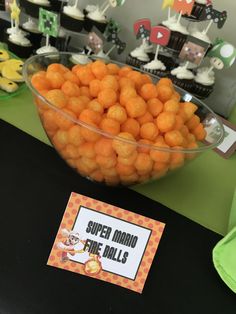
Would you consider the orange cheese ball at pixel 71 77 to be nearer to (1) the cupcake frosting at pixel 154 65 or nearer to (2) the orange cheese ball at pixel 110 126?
(2) the orange cheese ball at pixel 110 126

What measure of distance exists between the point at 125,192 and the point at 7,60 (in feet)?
1.64

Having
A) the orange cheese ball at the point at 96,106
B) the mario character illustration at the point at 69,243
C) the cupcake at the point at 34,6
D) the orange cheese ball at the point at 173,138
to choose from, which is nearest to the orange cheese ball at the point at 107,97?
the orange cheese ball at the point at 96,106

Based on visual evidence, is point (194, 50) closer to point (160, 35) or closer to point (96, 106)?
point (160, 35)

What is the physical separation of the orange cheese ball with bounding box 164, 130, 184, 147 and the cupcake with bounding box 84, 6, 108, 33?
52cm

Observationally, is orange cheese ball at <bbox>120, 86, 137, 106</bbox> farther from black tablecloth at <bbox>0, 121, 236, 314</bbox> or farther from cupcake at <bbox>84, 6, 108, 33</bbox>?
cupcake at <bbox>84, 6, 108, 33</bbox>

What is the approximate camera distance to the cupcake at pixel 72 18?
3.25ft

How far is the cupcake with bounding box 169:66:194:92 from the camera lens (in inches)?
39.4

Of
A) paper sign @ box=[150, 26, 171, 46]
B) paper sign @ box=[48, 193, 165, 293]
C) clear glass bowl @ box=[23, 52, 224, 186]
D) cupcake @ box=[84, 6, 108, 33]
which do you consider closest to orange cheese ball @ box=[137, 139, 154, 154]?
clear glass bowl @ box=[23, 52, 224, 186]

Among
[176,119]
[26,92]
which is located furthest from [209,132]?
[26,92]

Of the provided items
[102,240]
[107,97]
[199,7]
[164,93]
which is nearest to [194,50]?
[199,7]

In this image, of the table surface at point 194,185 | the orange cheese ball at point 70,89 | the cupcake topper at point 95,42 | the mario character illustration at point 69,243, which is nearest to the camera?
the mario character illustration at point 69,243

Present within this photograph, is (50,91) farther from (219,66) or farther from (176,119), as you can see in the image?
(219,66)

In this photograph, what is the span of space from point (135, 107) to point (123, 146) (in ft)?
0.28

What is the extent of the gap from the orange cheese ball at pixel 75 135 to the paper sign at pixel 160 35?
1.50 feet
